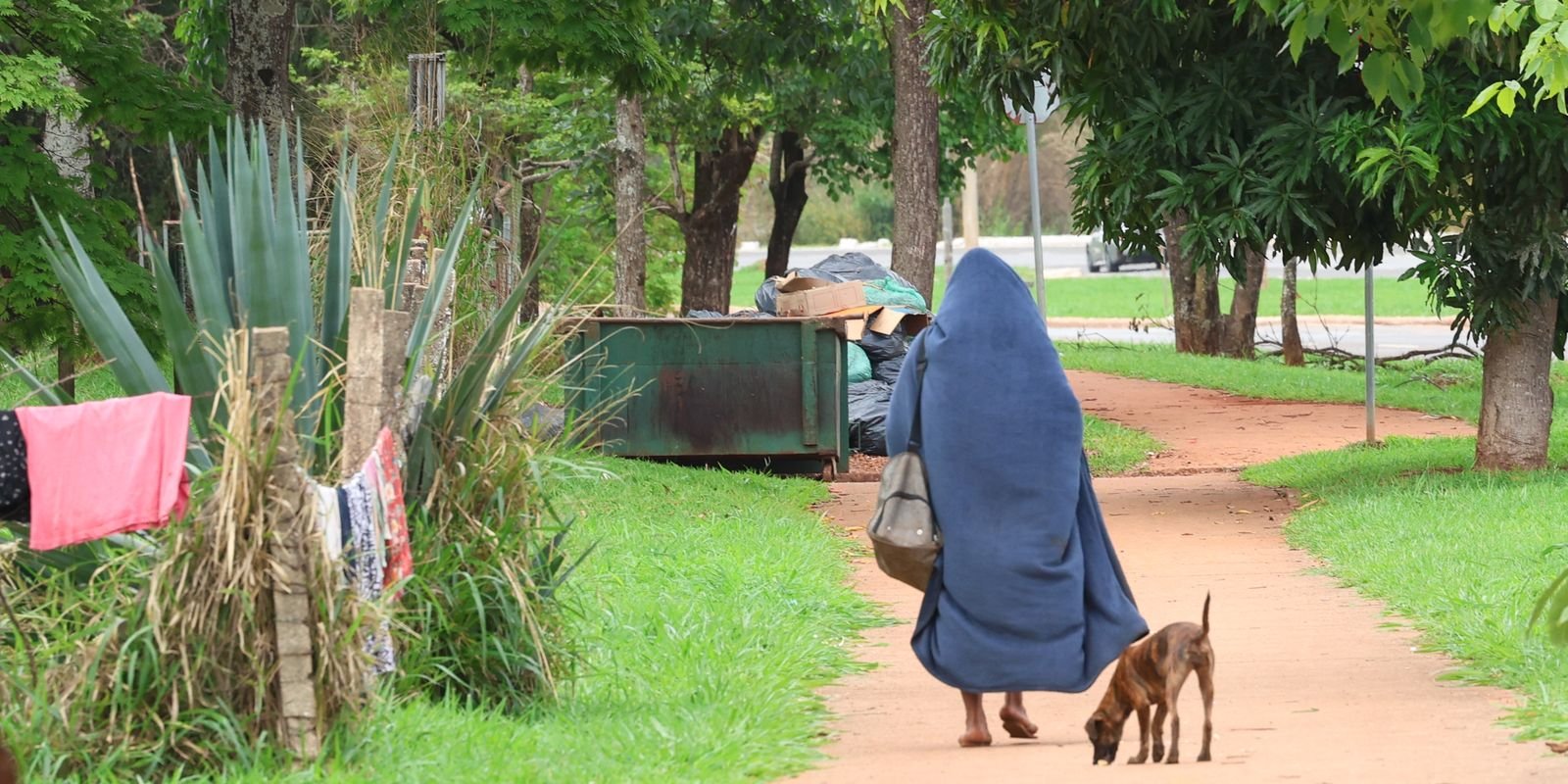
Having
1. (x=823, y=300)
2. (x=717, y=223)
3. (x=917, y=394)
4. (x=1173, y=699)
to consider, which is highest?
(x=717, y=223)

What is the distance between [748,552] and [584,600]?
186 cm

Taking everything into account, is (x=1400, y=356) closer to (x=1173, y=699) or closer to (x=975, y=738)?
(x=975, y=738)

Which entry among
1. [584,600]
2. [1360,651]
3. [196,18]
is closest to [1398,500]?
[1360,651]

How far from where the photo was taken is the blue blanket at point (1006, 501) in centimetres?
630

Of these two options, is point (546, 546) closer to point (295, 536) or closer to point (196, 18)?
point (295, 536)

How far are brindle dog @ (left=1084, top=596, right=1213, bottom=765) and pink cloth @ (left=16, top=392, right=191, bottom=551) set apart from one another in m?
2.85

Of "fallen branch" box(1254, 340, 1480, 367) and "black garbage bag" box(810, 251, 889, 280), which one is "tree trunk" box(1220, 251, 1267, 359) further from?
"black garbage bag" box(810, 251, 889, 280)

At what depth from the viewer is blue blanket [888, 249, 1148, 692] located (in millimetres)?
6305

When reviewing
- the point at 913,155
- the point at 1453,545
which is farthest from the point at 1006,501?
the point at 913,155

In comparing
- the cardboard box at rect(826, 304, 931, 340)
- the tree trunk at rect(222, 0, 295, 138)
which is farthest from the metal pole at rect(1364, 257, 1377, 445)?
the tree trunk at rect(222, 0, 295, 138)

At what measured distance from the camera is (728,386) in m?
14.7

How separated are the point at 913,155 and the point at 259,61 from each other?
693 centimetres

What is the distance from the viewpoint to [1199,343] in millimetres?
28031

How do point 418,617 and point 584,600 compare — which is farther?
point 584,600
